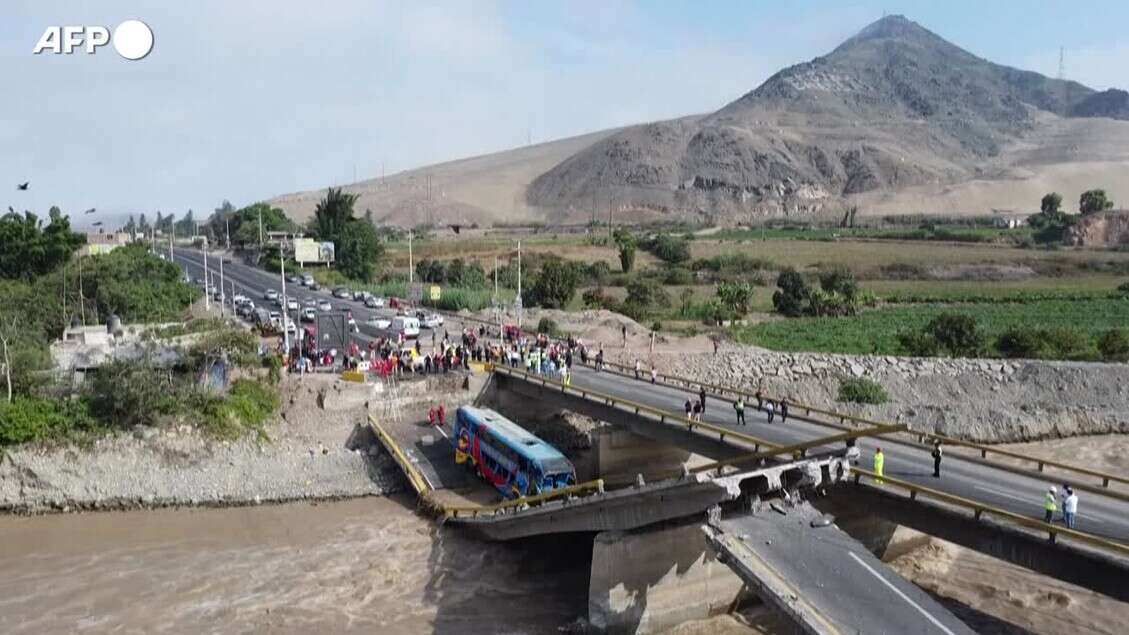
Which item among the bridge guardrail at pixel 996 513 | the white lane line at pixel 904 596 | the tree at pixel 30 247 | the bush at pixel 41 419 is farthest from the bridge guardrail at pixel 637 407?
the tree at pixel 30 247

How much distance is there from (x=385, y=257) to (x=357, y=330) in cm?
6804

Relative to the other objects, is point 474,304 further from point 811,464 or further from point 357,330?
point 811,464

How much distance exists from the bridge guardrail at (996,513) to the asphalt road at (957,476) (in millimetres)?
853

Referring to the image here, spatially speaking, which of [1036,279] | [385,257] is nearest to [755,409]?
[1036,279]

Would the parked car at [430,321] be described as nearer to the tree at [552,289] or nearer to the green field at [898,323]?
the tree at [552,289]

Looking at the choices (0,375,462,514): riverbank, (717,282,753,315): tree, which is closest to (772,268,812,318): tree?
(717,282,753,315): tree

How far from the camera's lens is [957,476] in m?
24.8

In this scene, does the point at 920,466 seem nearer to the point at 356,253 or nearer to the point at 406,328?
the point at 406,328

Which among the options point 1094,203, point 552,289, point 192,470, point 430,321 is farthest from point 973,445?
point 1094,203

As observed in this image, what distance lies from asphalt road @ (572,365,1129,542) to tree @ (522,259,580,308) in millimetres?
40155

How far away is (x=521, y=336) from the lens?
A: 5447cm

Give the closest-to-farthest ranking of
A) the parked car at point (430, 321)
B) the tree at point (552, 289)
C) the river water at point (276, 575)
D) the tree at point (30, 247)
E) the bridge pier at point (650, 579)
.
A: the bridge pier at point (650, 579) < the river water at point (276, 575) < the parked car at point (430, 321) < the tree at point (30, 247) < the tree at point (552, 289)

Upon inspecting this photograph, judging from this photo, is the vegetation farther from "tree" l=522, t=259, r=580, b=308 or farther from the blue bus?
the blue bus

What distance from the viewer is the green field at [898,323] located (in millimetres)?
61469
